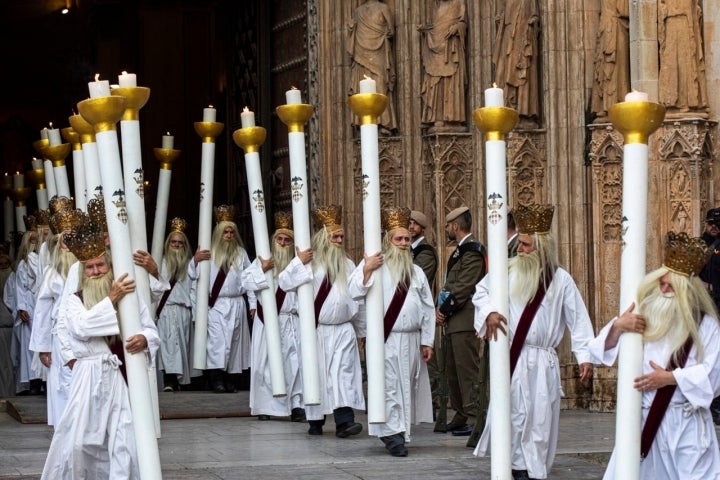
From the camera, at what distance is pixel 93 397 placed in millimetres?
9117

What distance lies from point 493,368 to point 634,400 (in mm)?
1931

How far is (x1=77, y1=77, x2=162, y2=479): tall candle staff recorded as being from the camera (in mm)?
8500

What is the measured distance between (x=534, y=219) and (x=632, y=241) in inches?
114

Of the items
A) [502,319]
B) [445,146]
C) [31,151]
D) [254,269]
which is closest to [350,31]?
[445,146]

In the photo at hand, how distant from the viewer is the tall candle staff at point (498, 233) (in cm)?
916

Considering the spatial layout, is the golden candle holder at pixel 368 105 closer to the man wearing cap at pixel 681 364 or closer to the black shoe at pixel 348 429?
the man wearing cap at pixel 681 364

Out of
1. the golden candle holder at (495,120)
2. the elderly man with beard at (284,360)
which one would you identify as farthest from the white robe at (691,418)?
the elderly man with beard at (284,360)

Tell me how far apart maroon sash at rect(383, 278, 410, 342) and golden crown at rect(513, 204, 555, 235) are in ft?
6.13

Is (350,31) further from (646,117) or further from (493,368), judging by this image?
(646,117)

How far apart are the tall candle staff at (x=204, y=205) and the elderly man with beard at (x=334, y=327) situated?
119 centimetres

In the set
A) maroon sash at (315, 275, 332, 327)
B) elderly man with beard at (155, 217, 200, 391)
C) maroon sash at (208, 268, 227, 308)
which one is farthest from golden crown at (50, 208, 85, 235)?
elderly man with beard at (155, 217, 200, 391)

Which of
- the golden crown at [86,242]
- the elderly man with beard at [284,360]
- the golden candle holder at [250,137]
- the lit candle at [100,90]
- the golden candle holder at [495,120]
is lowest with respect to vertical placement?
the elderly man with beard at [284,360]

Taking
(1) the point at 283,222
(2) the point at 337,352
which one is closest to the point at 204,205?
(1) the point at 283,222

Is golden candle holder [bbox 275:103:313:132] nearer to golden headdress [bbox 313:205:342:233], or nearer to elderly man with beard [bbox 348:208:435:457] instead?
elderly man with beard [bbox 348:208:435:457]
